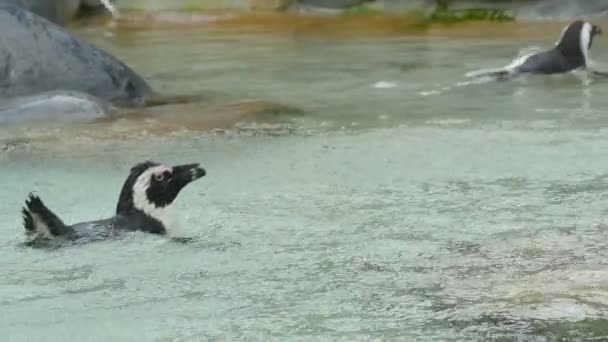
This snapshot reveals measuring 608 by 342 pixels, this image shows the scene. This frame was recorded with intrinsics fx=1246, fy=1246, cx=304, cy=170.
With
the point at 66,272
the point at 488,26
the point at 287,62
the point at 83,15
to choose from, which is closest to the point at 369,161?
the point at 66,272

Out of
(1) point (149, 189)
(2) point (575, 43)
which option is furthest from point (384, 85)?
(1) point (149, 189)

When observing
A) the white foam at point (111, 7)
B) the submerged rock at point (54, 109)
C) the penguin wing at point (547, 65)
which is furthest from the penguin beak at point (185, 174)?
the white foam at point (111, 7)

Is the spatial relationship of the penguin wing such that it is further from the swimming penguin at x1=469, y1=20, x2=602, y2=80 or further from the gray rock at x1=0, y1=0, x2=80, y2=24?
the gray rock at x1=0, y1=0, x2=80, y2=24

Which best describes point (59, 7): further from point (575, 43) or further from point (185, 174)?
point (185, 174)

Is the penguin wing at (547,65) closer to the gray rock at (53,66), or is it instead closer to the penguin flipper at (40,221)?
the gray rock at (53,66)

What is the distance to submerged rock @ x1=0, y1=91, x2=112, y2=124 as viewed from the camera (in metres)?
7.63

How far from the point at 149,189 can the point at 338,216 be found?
2.71 ft

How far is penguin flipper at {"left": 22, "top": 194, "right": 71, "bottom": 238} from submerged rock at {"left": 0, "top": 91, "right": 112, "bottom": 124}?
320 cm

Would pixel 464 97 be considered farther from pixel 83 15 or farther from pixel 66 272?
pixel 83 15

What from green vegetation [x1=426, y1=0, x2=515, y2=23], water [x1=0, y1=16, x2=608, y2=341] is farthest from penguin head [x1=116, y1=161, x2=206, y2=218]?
green vegetation [x1=426, y1=0, x2=515, y2=23]

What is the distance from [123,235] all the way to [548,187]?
6.36 feet

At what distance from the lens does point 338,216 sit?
5074 millimetres

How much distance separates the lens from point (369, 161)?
6207mm

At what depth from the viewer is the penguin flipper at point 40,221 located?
4.35 m
